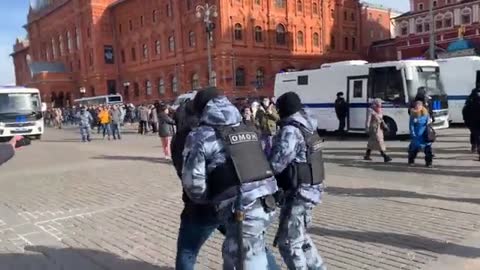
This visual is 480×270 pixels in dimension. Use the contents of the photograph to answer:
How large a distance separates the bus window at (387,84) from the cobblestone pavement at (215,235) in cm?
444

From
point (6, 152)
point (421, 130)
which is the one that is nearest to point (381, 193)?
point (421, 130)

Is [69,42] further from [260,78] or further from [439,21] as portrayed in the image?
[439,21]

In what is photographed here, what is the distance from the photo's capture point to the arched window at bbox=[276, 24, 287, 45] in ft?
169

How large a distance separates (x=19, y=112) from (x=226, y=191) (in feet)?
74.0

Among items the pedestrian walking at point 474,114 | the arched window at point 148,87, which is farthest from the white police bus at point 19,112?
the arched window at point 148,87

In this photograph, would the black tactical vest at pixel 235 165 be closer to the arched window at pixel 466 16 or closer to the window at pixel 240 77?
the window at pixel 240 77

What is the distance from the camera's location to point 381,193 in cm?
792

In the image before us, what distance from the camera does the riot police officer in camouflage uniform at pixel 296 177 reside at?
12.3ft

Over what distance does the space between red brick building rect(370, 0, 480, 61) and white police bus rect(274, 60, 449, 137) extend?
1043 inches

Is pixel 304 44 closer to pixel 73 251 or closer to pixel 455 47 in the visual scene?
pixel 455 47

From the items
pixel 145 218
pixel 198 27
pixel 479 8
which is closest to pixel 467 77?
pixel 145 218

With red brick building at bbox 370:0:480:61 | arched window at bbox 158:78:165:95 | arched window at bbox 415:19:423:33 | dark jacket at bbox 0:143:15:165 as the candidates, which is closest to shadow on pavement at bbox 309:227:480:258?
dark jacket at bbox 0:143:15:165

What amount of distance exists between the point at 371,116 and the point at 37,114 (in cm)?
1811

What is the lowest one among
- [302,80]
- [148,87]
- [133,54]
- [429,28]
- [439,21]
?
[302,80]
